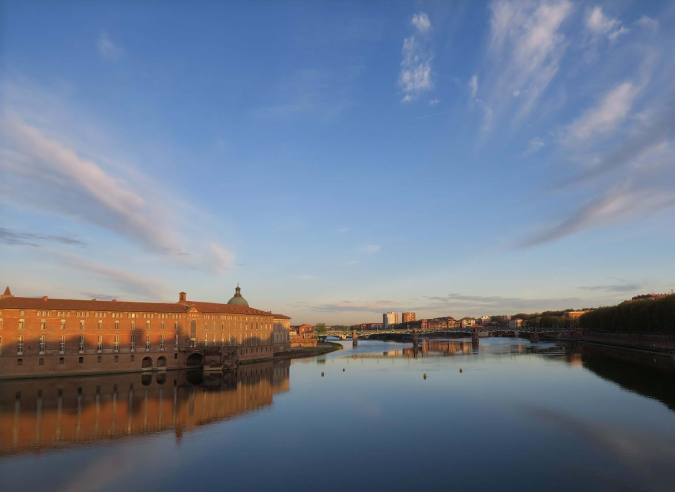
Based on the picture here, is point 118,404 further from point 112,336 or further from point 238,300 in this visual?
point 238,300

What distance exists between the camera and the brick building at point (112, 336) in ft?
258

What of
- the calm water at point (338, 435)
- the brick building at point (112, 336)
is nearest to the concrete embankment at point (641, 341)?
the calm water at point (338, 435)

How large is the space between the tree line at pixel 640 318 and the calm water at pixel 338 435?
50.5m

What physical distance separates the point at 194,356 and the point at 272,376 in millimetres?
22516

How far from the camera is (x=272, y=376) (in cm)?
9112

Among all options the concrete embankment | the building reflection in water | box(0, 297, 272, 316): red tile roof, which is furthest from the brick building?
the concrete embankment

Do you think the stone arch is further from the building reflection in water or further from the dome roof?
the dome roof

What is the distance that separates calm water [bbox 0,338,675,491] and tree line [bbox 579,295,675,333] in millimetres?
50476

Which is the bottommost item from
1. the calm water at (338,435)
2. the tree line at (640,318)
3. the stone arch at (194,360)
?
the calm water at (338,435)

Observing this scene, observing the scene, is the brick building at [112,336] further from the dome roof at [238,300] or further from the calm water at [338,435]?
the dome roof at [238,300]

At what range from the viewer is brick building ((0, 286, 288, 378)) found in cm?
7869

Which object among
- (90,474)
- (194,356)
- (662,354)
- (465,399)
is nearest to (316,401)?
(465,399)

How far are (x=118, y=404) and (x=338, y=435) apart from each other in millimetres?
33630

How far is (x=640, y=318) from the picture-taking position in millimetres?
135625
